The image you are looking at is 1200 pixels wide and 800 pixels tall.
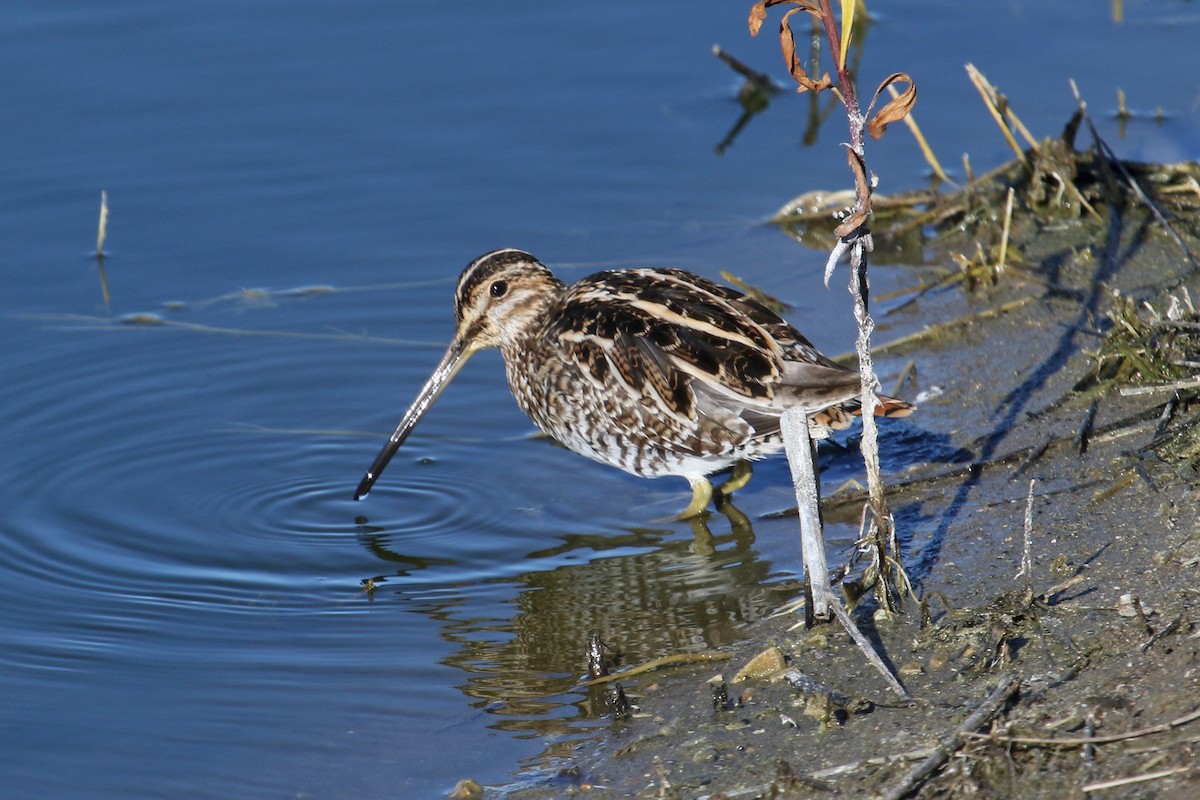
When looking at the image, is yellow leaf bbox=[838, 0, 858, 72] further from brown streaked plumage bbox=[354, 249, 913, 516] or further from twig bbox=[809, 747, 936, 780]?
twig bbox=[809, 747, 936, 780]

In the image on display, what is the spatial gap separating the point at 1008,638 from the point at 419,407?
300 centimetres

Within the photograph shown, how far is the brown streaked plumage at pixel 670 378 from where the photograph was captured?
17.2 feet

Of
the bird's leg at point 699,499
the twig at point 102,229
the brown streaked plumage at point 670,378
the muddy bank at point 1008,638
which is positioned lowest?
the muddy bank at point 1008,638

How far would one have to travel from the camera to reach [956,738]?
352cm

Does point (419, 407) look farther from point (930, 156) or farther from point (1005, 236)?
point (930, 156)

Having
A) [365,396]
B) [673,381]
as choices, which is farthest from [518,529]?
[365,396]

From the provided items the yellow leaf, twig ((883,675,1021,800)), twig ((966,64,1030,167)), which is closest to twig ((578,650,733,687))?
twig ((883,675,1021,800))

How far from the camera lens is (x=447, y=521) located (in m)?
5.96

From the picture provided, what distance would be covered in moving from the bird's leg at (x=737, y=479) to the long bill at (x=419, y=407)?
4.03ft

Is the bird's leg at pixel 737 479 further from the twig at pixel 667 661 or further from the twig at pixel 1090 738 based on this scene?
the twig at pixel 1090 738

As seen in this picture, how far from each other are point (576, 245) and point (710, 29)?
9.24ft

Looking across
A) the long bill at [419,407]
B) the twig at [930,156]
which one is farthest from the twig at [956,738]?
the twig at [930,156]

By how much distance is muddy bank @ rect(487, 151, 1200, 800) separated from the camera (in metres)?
3.52

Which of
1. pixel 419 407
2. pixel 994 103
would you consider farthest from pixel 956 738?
pixel 994 103
